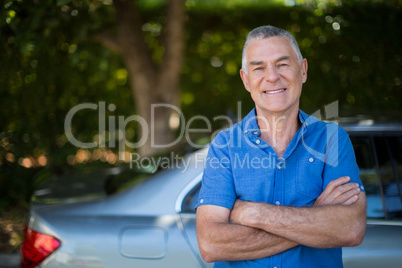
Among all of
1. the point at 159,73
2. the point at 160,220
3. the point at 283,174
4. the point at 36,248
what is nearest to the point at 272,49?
the point at 283,174

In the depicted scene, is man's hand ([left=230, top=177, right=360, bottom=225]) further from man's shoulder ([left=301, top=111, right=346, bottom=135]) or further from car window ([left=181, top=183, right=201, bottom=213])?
car window ([left=181, top=183, right=201, bottom=213])

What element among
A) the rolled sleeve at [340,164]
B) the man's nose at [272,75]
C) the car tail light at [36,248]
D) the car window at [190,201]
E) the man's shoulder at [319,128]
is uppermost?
the man's nose at [272,75]

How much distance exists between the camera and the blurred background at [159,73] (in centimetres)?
459

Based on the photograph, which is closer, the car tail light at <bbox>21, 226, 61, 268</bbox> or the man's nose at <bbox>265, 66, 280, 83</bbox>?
the man's nose at <bbox>265, 66, 280, 83</bbox>

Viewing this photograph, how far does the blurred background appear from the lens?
4.59 meters

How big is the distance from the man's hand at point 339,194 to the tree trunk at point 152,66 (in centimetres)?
294

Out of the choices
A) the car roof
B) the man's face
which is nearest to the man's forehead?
the man's face

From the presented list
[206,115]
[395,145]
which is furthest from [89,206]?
[206,115]

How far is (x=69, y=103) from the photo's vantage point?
6.05 metres

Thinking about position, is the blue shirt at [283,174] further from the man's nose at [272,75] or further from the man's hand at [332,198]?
the man's nose at [272,75]

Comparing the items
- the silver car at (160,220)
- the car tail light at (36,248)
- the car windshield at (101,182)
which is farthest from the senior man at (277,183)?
the car tail light at (36,248)

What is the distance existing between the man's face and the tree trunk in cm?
278

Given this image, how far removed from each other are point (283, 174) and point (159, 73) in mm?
3163

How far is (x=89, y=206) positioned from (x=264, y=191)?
120 centimetres
